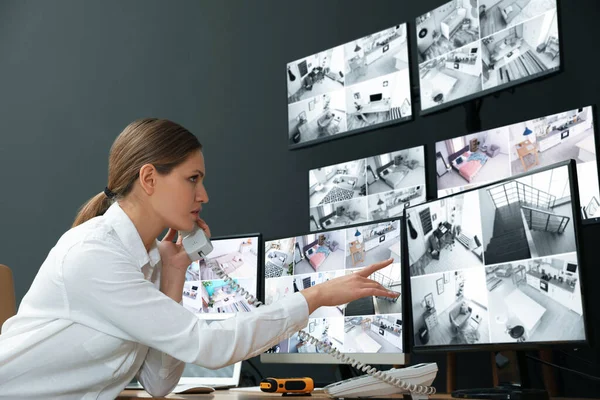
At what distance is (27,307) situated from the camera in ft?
4.68

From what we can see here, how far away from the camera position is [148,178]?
1.52 m

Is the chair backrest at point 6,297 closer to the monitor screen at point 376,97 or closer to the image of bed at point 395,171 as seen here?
the image of bed at point 395,171

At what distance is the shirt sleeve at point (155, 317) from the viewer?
4.30 feet

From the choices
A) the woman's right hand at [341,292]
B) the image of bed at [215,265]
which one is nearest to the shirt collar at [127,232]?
the woman's right hand at [341,292]

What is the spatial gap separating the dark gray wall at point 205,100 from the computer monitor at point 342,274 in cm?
35

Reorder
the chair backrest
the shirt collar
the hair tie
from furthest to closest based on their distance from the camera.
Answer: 1. the chair backrest
2. the hair tie
3. the shirt collar

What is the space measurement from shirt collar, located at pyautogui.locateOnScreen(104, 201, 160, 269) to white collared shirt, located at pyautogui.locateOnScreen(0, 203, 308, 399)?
7 cm

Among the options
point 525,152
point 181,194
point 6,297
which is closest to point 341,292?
point 181,194

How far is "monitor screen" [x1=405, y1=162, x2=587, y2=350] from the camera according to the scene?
1274 millimetres

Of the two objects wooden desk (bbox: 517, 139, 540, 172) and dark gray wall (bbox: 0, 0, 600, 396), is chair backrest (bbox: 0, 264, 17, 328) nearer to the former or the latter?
dark gray wall (bbox: 0, 0, 600, 396)

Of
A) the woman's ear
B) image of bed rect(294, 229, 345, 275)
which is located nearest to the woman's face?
the woman's ear

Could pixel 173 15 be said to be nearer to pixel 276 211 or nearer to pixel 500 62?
pixel 276 211

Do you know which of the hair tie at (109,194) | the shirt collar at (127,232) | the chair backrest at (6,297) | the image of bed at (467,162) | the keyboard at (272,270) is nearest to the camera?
the shirt collar at (127,232)

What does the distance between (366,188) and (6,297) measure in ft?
4.07
